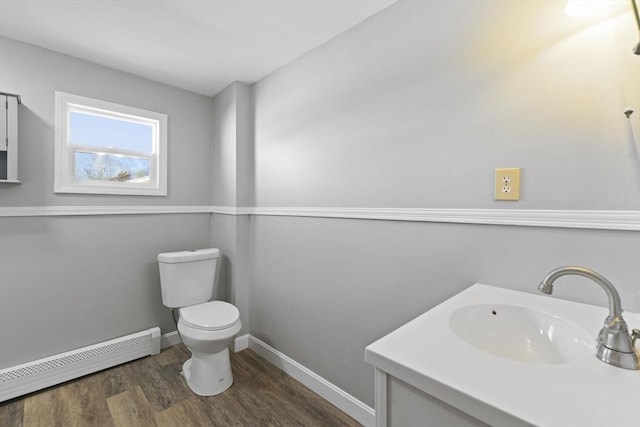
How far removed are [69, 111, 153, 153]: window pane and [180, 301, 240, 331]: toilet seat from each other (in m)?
1.41

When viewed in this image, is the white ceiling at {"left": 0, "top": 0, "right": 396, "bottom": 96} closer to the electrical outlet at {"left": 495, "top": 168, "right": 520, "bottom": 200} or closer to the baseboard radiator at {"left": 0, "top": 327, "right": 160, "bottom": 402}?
the electrical outlet at {"left": 495, "top": 168, "right": 520, "bottom": 200}

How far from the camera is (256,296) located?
7.87 ft

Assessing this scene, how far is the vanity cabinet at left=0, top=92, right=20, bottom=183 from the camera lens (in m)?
1.68

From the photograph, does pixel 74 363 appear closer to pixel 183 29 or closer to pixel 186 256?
pixel 186 256

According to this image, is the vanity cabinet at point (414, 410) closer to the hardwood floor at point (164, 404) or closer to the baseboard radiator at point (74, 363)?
the hardwood floor at point (164, 404)

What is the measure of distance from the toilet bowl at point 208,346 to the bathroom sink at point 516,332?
4.84 ft

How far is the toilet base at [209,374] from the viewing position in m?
1.83

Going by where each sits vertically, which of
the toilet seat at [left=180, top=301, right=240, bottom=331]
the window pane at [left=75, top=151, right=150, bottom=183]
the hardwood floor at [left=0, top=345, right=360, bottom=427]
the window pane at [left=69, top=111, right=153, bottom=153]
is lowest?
the hardwood floor at [left=0, top=345, right=360, bottom=427]

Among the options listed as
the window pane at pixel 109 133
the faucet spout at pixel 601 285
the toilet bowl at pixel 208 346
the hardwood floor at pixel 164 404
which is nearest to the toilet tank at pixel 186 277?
the toilet bowl at pixel 208 346

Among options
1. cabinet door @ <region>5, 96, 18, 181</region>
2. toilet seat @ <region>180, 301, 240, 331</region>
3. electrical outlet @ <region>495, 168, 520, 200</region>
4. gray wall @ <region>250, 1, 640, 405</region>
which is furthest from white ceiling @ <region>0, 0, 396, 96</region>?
toilet seat @ <region>180, 301, 240, 331</region>

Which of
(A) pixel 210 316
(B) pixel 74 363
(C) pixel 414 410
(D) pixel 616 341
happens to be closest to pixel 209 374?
(A) pixel 210 316

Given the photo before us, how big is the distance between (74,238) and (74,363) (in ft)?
2.84

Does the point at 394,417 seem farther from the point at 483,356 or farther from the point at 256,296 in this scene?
the point at 256,296

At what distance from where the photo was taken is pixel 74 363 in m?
1.96
